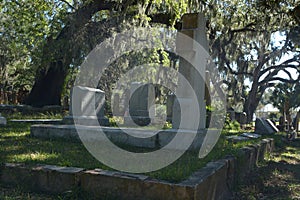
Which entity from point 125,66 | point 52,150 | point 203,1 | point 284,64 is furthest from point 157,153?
point 284,64

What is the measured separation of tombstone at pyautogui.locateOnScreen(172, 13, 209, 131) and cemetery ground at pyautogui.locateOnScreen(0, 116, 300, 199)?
0.92 meters

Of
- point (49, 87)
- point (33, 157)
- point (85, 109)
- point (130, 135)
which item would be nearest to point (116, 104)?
point (49, 87)

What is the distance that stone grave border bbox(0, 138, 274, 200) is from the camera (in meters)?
2.91

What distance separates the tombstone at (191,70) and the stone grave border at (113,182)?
7.77 ft

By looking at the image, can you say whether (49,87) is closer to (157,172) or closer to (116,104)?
(116,104)

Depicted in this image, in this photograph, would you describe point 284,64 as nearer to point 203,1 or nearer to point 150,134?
point 203,1

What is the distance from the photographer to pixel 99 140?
5531mm

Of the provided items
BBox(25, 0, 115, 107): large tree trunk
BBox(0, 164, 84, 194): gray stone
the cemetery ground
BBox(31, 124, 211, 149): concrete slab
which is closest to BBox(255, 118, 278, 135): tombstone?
the cemetery ground

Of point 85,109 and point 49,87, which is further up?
point 49,87

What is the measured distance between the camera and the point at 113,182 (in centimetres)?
309

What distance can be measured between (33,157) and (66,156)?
43 cm

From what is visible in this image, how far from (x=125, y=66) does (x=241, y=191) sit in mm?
13046

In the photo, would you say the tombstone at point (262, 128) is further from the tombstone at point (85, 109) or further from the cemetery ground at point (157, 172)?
the tombstone at point (85, 109)

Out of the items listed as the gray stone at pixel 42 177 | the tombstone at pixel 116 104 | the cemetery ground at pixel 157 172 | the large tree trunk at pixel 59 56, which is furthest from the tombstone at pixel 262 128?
the gray stone at pixel 42 177
